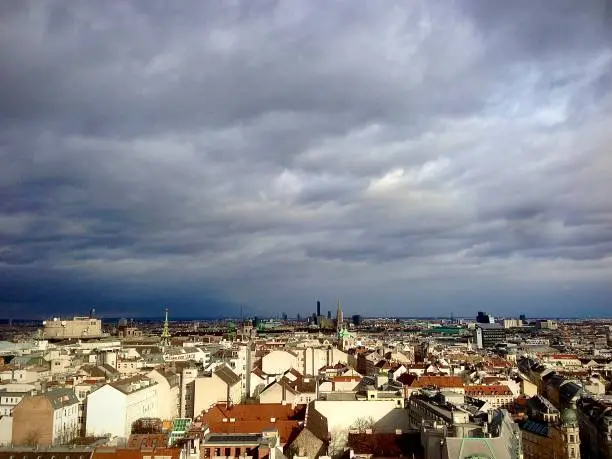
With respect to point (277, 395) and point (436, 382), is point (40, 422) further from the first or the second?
point (436, 382)

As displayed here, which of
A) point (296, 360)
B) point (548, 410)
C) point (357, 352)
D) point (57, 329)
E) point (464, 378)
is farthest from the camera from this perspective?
point (57, 329)

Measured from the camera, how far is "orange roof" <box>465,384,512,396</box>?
2254 inches

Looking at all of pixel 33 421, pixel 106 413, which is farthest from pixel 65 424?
pixel 106 413

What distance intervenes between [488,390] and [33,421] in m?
38.1

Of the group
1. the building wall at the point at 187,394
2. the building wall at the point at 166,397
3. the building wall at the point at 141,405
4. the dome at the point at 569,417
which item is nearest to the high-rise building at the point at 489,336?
the building wall at the point at 187,394

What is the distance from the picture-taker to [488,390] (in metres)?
57.6

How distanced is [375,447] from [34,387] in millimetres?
29089

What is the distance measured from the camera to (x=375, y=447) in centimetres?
3603

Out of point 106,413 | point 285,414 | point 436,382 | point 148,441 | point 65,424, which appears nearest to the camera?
point 148,441

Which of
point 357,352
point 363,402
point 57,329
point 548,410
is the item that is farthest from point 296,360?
point 57,329

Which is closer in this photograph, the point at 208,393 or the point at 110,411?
the point at 110,411

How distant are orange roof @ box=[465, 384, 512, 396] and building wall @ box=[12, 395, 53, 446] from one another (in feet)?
117

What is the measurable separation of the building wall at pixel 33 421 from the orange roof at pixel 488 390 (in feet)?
117

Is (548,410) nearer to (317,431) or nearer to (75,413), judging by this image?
(317,431)
